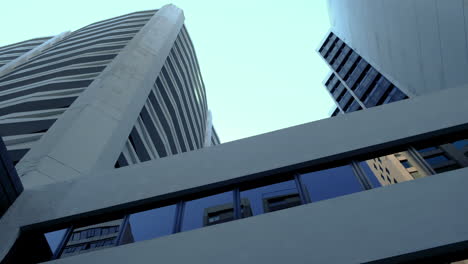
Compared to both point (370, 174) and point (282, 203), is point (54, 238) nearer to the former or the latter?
point (282, 203)

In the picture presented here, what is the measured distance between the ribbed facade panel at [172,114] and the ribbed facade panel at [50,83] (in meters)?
3.80

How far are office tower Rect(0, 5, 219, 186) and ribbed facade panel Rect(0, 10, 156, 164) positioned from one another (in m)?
0.04

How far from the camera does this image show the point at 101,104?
17312 mm

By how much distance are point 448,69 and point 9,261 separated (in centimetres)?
2195

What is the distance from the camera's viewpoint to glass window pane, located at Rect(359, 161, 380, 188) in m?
7.43

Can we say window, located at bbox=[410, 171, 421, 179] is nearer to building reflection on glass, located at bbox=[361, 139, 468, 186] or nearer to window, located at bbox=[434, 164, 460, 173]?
building reflection on glass, located at bbox=[361, 139, 468, 186]

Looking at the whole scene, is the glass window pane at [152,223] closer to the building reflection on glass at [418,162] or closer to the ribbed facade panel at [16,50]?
the building reflection on glass at [418,162]

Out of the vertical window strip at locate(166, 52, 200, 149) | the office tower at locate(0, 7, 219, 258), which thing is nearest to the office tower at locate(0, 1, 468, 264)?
the office tower at locate(0, 7, 219, 258)

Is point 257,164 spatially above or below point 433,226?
above

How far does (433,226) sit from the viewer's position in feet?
18.9

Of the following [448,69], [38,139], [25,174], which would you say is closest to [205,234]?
[25,174]

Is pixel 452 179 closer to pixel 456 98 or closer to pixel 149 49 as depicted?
pixel 456 98

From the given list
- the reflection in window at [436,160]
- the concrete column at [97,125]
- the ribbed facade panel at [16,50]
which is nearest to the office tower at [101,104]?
the concrete column at [97,125]

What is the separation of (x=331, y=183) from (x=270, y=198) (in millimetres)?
1400
